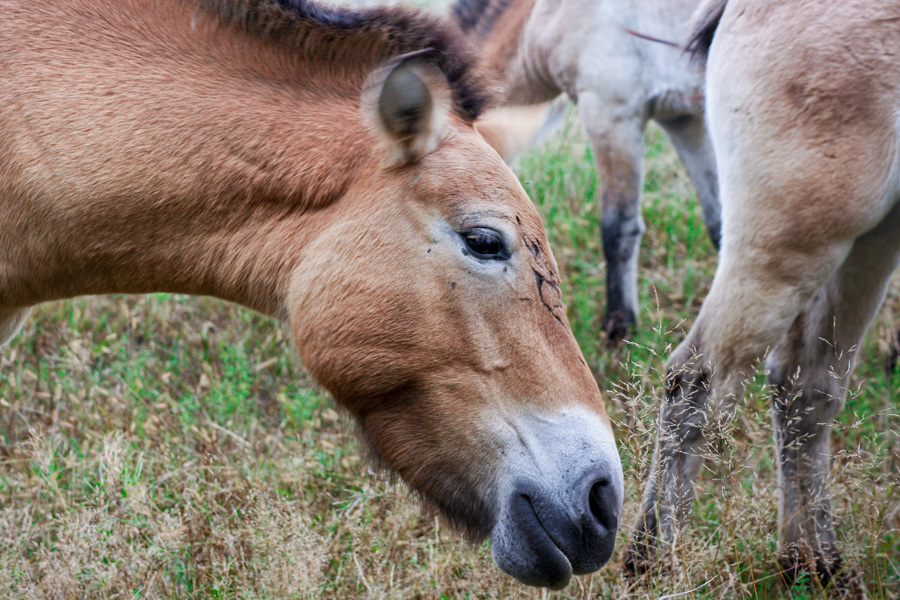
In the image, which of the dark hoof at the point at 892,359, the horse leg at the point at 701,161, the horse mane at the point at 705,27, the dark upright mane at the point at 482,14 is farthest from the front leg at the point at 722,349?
the dark upright mane at the point at 482,14

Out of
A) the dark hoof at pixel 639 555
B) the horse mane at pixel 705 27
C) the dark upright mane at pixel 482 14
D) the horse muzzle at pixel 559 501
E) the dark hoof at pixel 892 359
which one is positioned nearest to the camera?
the horse muzzle at pixel 559 501

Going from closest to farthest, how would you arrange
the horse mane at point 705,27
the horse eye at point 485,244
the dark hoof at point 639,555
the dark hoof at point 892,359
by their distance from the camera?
the horse eye at point 485,244 → the dark hoof at point 639,555 → the horse mane at point 705,27 → the dark hoof at point 892,359

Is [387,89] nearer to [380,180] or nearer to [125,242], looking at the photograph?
[380,180]

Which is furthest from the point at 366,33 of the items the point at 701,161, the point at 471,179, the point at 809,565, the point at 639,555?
the point at 701,161

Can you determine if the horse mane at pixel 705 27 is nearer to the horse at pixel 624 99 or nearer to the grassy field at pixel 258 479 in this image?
the grassy field at pixel 258 479

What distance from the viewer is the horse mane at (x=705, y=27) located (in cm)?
313

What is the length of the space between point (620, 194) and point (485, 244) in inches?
128

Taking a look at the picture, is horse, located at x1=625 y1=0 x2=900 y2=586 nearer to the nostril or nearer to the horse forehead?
the nostril

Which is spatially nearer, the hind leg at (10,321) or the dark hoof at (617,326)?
the hind leg at (10,321)

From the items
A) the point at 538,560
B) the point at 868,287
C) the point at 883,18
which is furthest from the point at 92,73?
the point at 868,287

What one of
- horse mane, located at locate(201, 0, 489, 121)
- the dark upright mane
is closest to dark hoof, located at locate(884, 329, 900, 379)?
horse mane, located at locate(201, 0, 489, 121)

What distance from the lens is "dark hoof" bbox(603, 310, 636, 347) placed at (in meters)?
4.86

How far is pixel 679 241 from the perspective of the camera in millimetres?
5578

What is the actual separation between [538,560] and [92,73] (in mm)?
1730
